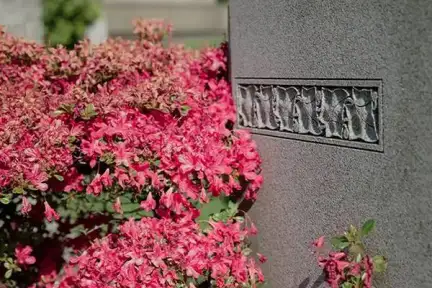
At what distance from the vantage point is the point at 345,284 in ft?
8.38

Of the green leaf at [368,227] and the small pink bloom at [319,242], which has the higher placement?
the green leaf at [368,227]

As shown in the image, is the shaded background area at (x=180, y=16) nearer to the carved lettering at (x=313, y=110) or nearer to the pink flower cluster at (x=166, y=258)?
the carved lettering at (x=313, y=110)

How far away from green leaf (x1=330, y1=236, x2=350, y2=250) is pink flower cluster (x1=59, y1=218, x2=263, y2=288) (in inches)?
24.0

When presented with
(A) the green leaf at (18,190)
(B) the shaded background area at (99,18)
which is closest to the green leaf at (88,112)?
(A) the green leaf at (18,190)

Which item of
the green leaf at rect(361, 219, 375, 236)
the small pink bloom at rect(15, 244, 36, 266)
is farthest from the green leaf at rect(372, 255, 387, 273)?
the small pink bloom at rect(15, 244, 36, 266)

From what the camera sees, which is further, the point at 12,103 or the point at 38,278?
the point at 38,278

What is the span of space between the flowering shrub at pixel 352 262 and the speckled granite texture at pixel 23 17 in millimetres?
5574

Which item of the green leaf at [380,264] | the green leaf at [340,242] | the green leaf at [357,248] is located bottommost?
the green leaf at [380,264]

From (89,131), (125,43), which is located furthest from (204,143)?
(125,43)

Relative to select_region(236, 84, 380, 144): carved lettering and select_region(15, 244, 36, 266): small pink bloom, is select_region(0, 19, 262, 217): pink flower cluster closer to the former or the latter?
select_region(236, 84, 380, 144): carved lettering

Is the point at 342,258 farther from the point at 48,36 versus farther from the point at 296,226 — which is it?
the point at 48,36

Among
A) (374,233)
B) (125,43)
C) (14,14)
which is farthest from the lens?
(14,14)

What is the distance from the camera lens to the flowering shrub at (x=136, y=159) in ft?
9.32

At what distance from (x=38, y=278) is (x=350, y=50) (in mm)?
2541
